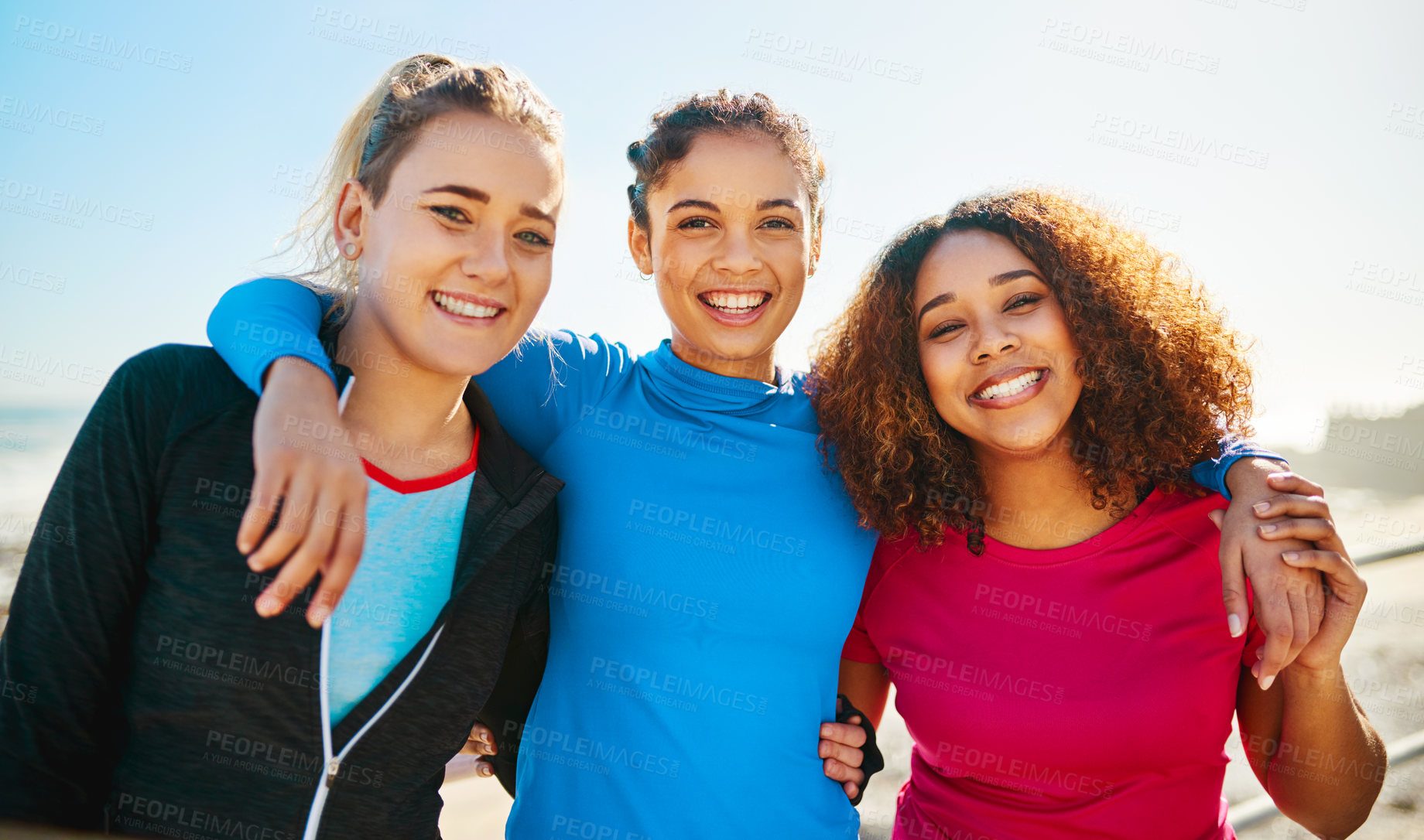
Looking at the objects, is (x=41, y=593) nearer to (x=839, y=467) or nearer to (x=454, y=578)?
(x=454, y=578)

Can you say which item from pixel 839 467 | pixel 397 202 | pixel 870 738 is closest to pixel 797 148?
pixel 839 467

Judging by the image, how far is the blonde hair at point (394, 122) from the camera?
76.1 inches

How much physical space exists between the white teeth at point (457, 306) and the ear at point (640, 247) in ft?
2.72

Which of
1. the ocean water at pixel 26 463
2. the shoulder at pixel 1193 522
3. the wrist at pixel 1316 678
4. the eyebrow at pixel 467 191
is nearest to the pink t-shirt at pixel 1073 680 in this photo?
the shoulder at pixel 1193 522

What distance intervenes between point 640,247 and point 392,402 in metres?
1.08

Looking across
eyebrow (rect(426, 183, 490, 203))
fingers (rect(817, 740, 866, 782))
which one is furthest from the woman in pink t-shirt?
eyebrow (rect(426, 183, 490, 203))

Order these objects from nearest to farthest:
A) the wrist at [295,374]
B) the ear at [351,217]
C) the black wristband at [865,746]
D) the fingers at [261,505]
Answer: the fingers at [261,505]
the wrist at [295,374]
the ear at [351,217]
the black wristband at [865,746]

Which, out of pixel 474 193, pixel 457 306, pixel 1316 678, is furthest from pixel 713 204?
pixel 1316 678

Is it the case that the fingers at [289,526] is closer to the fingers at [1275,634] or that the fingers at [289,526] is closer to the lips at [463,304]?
the lips at [463,304]

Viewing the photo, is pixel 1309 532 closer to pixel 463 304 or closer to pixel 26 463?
pixel 463 304

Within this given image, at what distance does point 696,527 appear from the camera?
2154 millimetres

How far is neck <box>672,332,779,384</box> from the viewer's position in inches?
98.0

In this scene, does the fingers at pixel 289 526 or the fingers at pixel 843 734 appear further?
the fingers at pixel 843 734

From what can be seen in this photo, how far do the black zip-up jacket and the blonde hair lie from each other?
0.53 m
